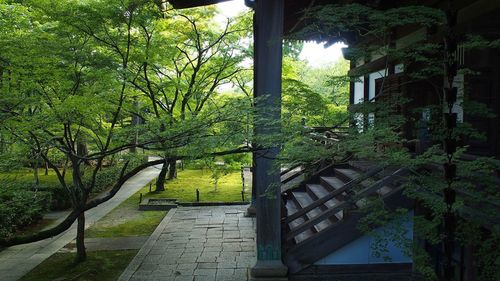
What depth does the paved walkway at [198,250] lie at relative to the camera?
8250 mm

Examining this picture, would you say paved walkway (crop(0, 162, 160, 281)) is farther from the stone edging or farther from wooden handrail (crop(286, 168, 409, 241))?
wooden handrail (crop(286, 168, 409, 241))

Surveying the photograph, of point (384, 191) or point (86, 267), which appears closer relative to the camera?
point (384, 191)

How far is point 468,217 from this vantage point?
4766 millimetres

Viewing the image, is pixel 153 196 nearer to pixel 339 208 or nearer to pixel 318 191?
pixel 318 191

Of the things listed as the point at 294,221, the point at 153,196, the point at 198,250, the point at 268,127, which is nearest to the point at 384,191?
the point at 294,221

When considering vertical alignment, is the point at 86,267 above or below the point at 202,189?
below

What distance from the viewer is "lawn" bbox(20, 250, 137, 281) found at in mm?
8633

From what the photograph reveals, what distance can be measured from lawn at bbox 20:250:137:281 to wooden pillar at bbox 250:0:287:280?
138 inches

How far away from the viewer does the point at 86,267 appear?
9141mm

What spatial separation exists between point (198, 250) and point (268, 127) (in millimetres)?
4506

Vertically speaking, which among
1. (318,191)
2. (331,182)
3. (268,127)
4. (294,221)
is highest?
(268,127)

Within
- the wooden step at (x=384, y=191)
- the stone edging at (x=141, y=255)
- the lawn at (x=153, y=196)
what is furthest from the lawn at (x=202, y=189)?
the wooden step at (x=384, y=191)

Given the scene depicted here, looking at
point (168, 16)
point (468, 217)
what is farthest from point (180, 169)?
point (468, 217)

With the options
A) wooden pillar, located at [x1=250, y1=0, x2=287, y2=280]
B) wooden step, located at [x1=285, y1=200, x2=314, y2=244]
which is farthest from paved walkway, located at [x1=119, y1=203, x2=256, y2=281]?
wooden step, located at [x1=285, y1=200, x2=314, y2=244]
